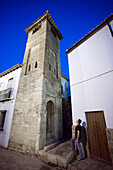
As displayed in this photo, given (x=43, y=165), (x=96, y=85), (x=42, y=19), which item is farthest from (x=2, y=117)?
(x=42, y=19)

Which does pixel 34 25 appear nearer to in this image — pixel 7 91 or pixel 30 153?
pixel 7 91

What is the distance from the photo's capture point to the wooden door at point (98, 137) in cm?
347

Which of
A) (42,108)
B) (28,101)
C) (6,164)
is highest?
(28,101)

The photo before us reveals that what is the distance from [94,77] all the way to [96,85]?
51cm

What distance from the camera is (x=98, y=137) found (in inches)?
146

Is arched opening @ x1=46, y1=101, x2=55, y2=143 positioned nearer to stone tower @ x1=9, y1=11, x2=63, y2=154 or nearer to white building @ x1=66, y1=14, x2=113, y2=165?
stone tower @ x1=9, y1=11, x2=63, y2=154

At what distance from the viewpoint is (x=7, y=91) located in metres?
8.34

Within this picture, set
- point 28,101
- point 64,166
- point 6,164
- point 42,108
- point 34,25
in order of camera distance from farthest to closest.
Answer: point 34,25
point 28,101
point 42,108
point 6,164
point 64,166

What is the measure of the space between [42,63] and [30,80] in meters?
1.88

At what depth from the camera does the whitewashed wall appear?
12.9ft

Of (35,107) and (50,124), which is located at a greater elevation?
(35,107)

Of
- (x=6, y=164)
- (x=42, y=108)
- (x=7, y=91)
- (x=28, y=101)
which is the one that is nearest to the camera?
(x=6, y=164)

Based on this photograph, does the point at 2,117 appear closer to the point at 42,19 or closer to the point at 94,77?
the point at 94,77

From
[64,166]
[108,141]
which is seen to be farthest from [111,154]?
[64,166]
